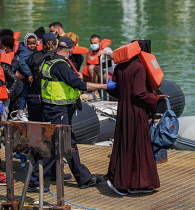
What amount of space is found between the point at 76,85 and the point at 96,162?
1.75 m

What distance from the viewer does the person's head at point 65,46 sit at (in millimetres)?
7332


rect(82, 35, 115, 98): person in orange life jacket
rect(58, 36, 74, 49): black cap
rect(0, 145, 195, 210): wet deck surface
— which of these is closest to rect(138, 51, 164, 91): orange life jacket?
rect(58, 36, 74, 49): black cap

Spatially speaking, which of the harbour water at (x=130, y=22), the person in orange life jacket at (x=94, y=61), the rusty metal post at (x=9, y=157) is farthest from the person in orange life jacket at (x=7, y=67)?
the harbour water at (x=130, y=22)

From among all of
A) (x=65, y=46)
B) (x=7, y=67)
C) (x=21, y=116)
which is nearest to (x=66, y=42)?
(x=65, y=46)

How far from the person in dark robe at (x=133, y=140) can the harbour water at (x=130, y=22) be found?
10029 millimetres

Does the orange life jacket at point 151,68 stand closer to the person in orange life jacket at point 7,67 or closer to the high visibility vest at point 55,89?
the high visibility vest at point 55,89

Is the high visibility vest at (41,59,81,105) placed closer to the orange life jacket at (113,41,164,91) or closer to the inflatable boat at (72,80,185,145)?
the orange life jacket at (113,41,164,91)

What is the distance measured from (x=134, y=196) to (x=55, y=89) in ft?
4.77

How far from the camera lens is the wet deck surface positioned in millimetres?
7020

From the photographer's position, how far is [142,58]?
23.7 feet

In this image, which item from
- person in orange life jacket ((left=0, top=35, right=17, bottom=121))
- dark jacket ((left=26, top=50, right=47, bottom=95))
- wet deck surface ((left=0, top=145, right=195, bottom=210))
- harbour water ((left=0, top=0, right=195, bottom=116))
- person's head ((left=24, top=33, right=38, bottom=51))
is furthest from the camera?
harbour water ((left=0, top=0, right=195, bottom=116))

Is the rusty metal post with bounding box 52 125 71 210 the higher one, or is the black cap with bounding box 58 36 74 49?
the black cap with bounding box 58 36 74 49

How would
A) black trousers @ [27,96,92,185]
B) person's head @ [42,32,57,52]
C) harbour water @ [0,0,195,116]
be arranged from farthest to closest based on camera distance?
1. harbour water @ [0,0,195,116]
2. person's head @ [42,32,57,52]
3. black trousers @ [27,96,92,185]

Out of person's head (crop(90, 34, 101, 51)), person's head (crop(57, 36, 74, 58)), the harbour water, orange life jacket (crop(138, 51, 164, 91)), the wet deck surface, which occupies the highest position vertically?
person's head (crop(57, 36, 74, 58))
